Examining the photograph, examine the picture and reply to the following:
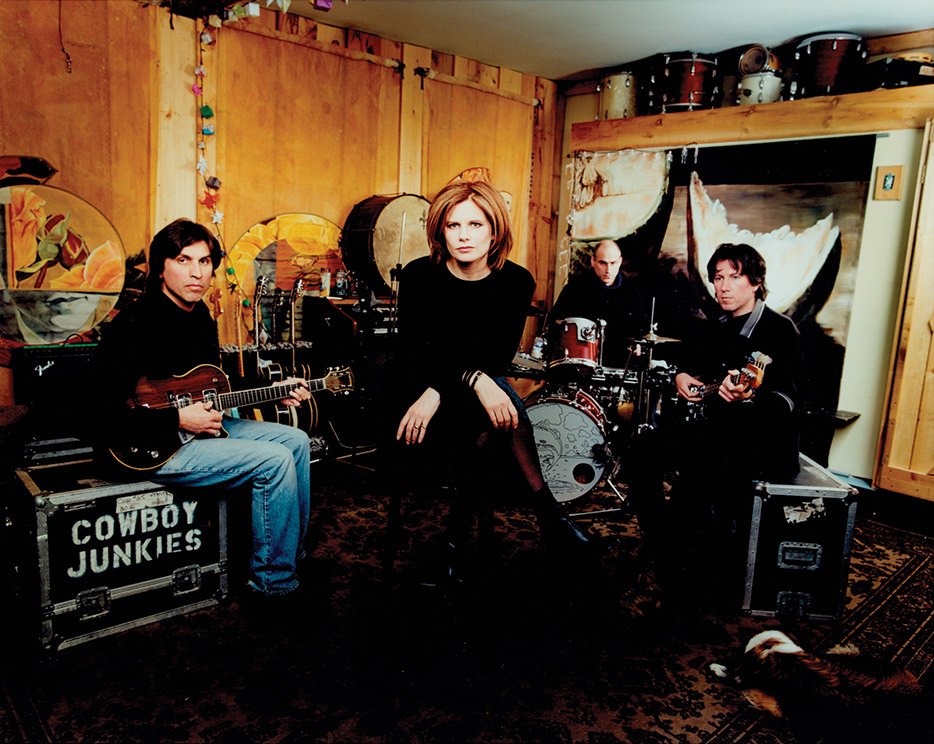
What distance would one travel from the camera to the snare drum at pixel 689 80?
191 inches

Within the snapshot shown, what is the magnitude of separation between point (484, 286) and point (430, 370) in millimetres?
369

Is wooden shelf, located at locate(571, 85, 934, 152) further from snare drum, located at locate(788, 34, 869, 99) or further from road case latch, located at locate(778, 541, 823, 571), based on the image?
road case latch, located at locate(778, 541, 823, 571)

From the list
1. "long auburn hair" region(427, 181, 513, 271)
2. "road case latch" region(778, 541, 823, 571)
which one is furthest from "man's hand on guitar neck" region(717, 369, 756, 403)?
"long auburn hair" region(427, 181, 513, 271)

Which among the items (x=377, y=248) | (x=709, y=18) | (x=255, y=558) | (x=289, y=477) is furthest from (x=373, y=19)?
(x=255, y=558)

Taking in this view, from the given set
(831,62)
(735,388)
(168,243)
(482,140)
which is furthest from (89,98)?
(831,62)

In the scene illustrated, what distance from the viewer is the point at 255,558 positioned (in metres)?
2.57

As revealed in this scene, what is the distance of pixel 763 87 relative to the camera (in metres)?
4.56

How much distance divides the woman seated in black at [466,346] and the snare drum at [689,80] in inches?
130

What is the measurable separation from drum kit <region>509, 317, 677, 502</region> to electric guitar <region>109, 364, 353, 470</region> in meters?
1.43

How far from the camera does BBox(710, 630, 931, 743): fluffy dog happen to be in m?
1.93

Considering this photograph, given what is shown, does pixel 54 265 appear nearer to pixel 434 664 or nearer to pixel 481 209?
pixel 481 209

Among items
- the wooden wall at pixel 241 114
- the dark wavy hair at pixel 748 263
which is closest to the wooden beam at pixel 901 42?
the wooden wall at pixel 241 114

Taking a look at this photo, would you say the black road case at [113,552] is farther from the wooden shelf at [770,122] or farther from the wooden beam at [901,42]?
the wooden beam at [901,42]

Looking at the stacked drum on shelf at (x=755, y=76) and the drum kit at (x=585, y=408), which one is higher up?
the stacked drum on shelf at (x=755, y=76)
